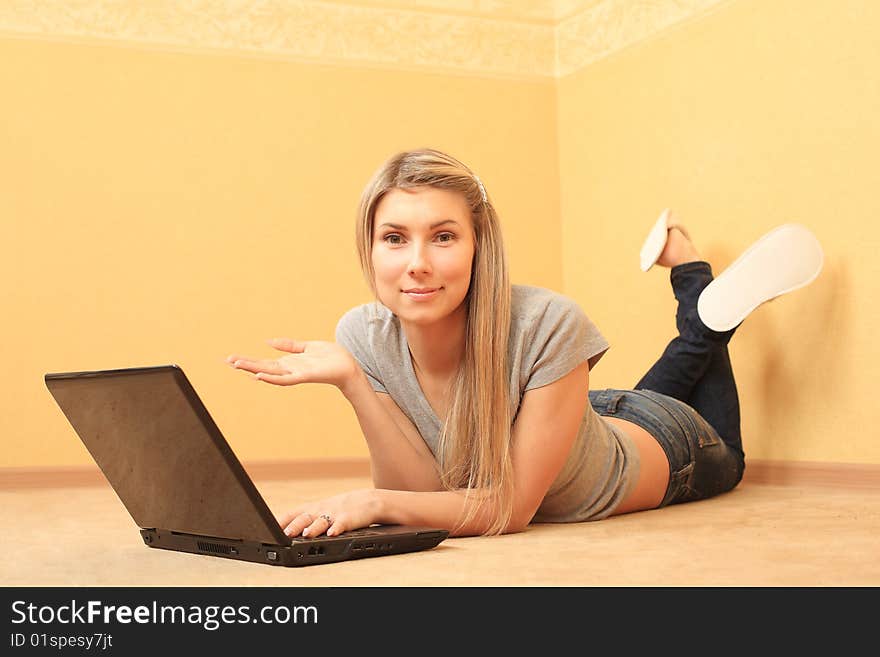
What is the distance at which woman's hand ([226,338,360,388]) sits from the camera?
62.8 inches

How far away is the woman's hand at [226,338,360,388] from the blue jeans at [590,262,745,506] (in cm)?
86

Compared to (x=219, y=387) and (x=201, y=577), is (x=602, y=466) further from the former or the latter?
(x=219, y=387)

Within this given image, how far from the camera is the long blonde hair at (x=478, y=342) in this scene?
1816mm

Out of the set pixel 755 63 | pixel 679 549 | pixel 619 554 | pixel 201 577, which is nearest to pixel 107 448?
Result: pixel 201 577

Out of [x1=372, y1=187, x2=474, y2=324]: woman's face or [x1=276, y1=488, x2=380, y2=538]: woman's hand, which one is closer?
[x1=276, y1=488, x2=380, y2=538]: woman's hand

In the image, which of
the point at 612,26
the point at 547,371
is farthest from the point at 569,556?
the point at 612,26

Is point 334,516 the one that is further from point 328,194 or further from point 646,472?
point 328,194

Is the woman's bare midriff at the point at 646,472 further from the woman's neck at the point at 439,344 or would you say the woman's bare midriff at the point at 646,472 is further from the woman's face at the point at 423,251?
the woman's face at the point at 423,251

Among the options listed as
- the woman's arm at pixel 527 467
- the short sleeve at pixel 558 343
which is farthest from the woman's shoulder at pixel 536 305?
the woman's arm at pixel 527 467

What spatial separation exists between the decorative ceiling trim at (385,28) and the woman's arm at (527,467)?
A: 6.15 feet
